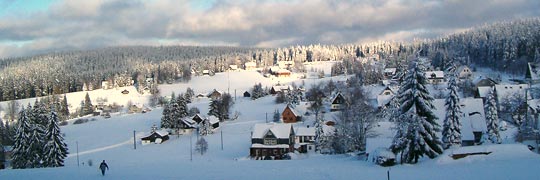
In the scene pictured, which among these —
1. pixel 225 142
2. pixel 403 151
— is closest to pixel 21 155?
pixel 225 142

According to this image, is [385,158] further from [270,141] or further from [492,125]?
[270,141]

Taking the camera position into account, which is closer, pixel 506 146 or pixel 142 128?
pixel 506 146

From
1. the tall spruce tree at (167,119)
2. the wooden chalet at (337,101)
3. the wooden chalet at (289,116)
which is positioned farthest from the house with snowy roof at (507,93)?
the tall spruce tree at (167,119)

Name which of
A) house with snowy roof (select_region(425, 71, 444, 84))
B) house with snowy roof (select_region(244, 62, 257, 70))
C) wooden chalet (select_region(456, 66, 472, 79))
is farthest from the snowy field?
house with snowy roof (select_region(244, 62, 257, 70))

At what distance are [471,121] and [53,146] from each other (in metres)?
37.1

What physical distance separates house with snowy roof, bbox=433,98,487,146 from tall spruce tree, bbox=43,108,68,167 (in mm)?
30223

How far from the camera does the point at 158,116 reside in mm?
79812

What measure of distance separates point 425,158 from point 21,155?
2984 centimetres

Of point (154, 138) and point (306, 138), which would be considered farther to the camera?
point (154, 138)

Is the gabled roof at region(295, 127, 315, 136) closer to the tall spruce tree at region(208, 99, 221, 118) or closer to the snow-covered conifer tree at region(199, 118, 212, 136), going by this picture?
the snow-covered conifer tree at region(199, 118, 212, 136)

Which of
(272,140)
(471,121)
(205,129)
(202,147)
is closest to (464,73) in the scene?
(471,121)

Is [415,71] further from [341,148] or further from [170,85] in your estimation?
[170,85]

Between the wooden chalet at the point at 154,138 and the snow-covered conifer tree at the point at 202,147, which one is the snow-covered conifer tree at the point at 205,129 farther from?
the snow-covered conifer tree at the point at 202,147

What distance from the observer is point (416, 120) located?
24.5 metres
